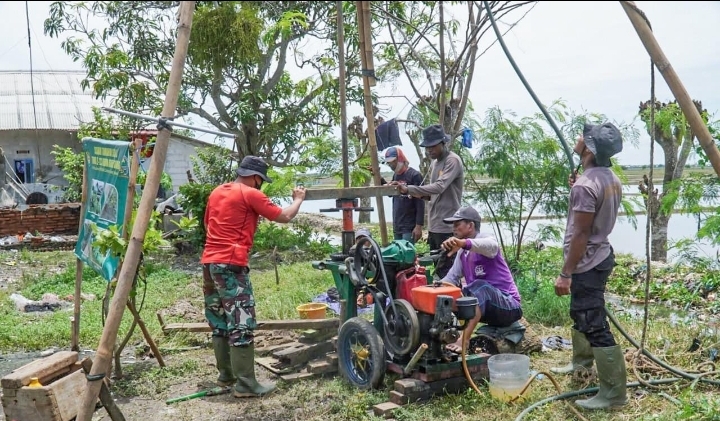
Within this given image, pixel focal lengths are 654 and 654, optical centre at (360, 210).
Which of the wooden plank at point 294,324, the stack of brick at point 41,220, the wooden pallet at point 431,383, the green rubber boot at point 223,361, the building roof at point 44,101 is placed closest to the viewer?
the wooden pallet at point 431,383

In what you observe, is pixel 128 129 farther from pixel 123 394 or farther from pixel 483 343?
→ pixel 483 343

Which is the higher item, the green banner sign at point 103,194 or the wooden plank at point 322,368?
the green banner sign at point 103,194

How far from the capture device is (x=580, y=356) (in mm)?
5164

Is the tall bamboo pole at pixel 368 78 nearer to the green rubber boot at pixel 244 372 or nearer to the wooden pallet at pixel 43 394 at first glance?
the green rubber boot at pixel 244 372

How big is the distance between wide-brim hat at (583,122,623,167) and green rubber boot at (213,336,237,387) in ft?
10.4

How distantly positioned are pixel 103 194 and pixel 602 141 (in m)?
3.88

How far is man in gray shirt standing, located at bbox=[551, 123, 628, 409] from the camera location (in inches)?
169

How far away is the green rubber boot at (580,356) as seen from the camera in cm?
512

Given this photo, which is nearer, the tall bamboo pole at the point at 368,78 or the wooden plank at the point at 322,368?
the wooden plank at the point at 322,368

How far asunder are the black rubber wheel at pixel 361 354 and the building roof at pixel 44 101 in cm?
1999

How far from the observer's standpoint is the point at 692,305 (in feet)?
25.4

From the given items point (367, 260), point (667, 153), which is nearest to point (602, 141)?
point (367, 260)

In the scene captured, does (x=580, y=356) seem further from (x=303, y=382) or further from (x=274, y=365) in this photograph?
(x=274, y=365)

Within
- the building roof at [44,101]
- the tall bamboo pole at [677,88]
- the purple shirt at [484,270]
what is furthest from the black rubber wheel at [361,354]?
the building roof at [44,101]
